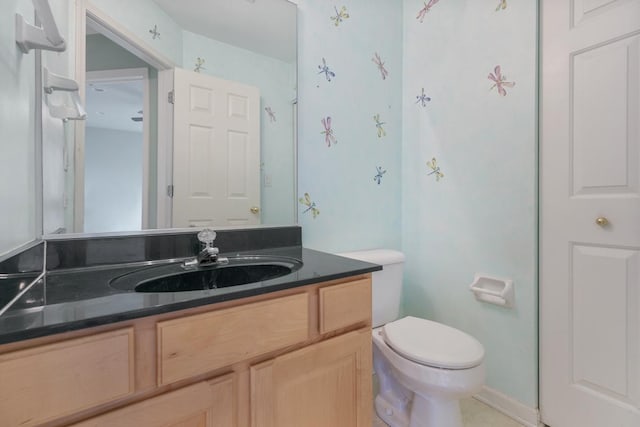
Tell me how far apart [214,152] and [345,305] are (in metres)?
0.80

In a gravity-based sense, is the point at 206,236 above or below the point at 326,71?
below

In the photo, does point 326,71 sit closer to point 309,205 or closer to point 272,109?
point 272,109

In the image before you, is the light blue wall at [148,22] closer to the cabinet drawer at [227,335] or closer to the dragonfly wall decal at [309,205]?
the dragonfly wall decal at [309,205]

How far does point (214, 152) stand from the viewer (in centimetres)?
127

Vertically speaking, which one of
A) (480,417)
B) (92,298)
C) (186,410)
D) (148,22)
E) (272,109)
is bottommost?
(480,417)

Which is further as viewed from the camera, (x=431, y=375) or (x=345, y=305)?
(x=431, y=375)

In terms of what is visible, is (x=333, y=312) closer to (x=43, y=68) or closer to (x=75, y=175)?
(x=75, y=175)

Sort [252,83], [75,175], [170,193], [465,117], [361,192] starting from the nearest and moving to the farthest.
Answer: [75,175], [170,193], [252,83], [465,117], [361,192]

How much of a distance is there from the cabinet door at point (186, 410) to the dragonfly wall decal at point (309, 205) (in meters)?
0.90

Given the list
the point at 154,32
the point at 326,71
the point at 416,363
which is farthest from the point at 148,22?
the point at 416,363

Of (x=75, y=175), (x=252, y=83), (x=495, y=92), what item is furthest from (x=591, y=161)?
(x=75, y=175)

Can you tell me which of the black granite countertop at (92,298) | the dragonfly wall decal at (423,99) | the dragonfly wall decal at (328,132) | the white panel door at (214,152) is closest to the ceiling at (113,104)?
the white panel door at (214,152)

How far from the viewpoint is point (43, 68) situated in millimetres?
897

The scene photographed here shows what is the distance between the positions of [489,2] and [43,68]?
1795 mm
